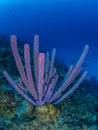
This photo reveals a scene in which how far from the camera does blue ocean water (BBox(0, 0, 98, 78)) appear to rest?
6.93m

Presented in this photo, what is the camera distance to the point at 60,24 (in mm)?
7418

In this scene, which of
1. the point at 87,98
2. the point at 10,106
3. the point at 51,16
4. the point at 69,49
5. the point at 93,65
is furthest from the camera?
the point at 51,16

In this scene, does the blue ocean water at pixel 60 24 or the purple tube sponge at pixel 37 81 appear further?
the blue ocean water at pixel 60 24

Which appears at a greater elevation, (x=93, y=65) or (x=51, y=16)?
(x=51, y=16)

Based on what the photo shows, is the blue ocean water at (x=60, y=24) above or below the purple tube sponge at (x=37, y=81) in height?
above

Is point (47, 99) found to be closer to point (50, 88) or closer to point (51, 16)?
point (50, 88)

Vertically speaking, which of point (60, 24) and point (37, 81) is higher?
point (60, 24)

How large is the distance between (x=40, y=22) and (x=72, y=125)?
5.08 m

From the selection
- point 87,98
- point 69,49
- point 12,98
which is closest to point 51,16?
point 69,49

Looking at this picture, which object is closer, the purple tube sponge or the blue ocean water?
the purple tube sponge

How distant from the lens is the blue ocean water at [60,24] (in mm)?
6926

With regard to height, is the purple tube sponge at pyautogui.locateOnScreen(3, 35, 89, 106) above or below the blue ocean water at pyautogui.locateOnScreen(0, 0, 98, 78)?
below

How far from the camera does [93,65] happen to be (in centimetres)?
659

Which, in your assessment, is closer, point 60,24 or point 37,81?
point 37,81
